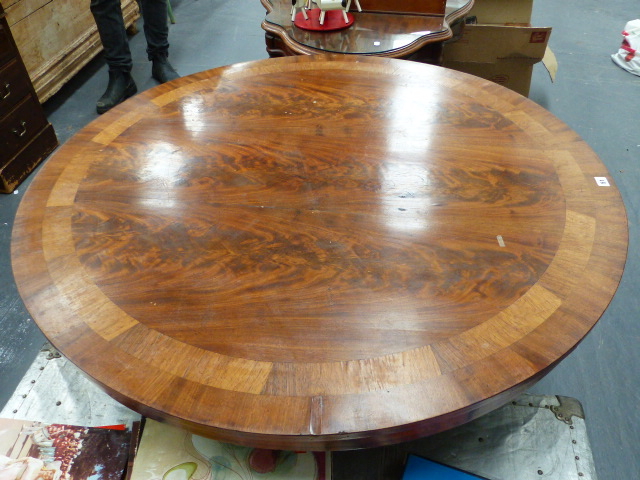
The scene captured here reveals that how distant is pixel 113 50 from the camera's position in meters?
2.70

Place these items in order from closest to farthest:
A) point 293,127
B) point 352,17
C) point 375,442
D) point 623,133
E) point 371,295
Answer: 1. point 375,442
2. point 371,295
3. point 293,127
4. point 352,17
5. point 623,133

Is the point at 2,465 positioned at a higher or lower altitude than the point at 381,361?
lower

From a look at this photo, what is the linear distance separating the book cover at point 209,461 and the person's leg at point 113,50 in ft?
7.25

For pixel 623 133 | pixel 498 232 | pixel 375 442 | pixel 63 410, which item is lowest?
pixel 623 133

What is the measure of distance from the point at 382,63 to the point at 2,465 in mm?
1392

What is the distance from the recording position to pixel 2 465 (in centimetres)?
97

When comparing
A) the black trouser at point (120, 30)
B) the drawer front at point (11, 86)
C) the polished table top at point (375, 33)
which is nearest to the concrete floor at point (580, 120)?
the black trouser at point (120, 30)

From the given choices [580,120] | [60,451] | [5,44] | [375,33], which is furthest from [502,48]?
[60,451]

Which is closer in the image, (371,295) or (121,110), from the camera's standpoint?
(371,295)

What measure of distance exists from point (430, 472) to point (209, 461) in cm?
46

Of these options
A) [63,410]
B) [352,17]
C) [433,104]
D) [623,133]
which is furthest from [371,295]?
[623,133]

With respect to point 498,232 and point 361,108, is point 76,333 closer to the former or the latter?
point 498,232

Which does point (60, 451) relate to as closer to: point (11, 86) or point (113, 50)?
point (11, 86)

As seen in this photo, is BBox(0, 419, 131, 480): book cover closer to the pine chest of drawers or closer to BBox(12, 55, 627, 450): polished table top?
BBox(12, 55, 627, 450): polished table top
